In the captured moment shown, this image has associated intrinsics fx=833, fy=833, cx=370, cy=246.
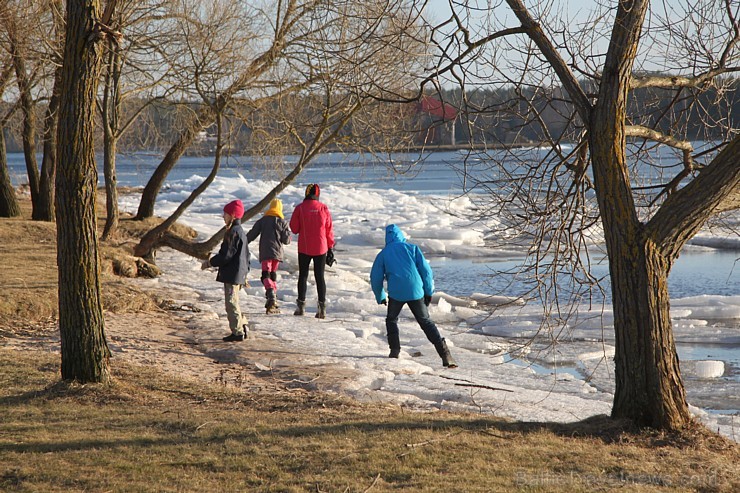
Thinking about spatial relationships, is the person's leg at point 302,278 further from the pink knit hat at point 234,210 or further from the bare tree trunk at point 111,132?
the bare tree trunk at point 111,132

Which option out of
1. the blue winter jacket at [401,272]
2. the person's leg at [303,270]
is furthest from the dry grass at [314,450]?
the person's leg at [303,270]

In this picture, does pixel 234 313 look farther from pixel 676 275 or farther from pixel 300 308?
pixel 676 275

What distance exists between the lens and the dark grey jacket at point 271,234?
11.6 meters

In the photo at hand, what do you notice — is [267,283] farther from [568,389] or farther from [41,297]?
[568,389]

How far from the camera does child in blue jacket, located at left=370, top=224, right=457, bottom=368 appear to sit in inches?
353

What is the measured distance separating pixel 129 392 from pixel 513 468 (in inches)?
141

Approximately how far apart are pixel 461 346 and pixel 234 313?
312cm

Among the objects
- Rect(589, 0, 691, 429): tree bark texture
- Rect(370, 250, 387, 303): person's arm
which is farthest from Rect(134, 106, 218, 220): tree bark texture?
Rect(589, 0, 691, 429): tree bark texture

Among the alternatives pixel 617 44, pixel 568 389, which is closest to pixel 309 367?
pixel 568 389

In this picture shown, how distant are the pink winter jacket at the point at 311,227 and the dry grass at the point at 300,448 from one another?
405cm

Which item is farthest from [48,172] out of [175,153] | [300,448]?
[300,448]

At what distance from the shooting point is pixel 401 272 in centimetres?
898

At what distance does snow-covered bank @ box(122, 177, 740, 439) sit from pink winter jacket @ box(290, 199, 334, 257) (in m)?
1.00

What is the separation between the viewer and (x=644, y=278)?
5828 mm
